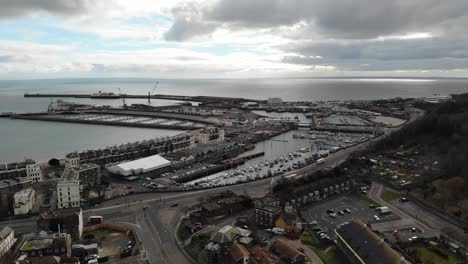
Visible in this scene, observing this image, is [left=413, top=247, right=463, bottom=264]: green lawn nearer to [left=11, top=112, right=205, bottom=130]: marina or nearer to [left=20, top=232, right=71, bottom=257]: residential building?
[left=20, top=232, right=71, bottom=257]: residential building

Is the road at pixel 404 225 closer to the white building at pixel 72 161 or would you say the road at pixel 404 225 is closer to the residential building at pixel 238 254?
the residential building at pixel 238 254

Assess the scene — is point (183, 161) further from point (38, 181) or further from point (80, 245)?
point (80, 245)

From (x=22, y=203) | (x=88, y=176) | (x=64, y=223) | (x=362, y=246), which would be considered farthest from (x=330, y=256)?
(x=88, y=176)

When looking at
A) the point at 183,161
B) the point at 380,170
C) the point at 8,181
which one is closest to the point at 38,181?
the point at 8,181

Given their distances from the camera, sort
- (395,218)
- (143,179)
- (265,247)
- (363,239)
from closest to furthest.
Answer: (363,239) → (265,247) → (395,218) → (143,179)

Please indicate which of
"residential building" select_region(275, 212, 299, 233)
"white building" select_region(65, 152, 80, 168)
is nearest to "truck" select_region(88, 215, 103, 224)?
"residential building" select_region(275, 212, 299, 233)

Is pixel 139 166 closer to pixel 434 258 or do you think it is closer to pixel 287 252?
pixel 287 252
